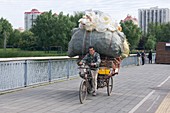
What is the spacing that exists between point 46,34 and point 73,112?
61.9m

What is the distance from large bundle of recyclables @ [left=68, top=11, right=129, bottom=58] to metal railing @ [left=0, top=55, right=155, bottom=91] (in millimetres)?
2157

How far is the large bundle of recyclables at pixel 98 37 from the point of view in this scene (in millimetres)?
10117

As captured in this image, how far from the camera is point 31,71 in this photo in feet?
40.4

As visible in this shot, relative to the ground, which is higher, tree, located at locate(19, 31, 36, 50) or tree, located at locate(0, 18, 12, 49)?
tree, located at locate(0, 18, 12, 49)

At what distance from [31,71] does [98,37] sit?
3.45 m

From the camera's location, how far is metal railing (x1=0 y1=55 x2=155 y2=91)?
1073cm

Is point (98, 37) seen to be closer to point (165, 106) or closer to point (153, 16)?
point (165, 106)

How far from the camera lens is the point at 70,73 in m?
16.1

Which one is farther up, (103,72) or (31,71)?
(103,72)

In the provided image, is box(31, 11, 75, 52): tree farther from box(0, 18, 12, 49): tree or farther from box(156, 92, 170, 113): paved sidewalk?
box(156, 92, 170, 113): paved sidewalk

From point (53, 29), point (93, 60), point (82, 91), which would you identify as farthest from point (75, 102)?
point (53, 29)

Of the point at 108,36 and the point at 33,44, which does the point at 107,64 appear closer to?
the point at 108,36

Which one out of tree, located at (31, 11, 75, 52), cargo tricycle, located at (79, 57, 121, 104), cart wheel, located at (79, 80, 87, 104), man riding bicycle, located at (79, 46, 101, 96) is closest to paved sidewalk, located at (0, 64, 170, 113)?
cart wheel, located at (79, 80, 87, 104)

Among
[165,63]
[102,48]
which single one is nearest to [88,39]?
[102,48]
